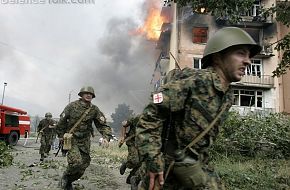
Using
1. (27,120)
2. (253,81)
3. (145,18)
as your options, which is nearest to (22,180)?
(27,120)

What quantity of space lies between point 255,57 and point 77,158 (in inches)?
904

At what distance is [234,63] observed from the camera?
2.58 metres

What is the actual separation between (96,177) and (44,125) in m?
5.62

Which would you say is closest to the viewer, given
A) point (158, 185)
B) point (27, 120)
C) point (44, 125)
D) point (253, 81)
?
point (158, 185)

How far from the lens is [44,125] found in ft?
43.5

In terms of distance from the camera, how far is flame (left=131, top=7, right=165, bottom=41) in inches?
1229

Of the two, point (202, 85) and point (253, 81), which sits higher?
point (253, 81)

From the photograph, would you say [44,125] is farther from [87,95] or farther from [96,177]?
[87,95]

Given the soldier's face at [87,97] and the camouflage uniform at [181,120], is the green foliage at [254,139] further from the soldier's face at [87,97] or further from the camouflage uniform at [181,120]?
the camouflage uniform at [181,120]

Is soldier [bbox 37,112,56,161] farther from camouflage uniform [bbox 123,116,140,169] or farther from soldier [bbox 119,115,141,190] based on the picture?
camouflage uniform [bbox 123,116,140,169]

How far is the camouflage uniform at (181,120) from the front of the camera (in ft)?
7.61

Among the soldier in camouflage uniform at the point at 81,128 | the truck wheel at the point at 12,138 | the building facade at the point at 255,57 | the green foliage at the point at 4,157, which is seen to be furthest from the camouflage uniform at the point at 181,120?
the building facade at the point at 255,57

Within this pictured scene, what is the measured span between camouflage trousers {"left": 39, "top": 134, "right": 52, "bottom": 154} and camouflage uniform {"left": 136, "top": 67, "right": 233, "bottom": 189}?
10480mm

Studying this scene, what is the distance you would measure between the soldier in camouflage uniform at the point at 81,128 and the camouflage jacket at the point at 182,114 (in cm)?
382
